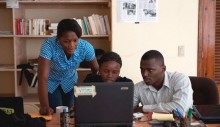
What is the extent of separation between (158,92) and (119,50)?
115cm

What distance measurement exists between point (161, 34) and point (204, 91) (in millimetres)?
1133

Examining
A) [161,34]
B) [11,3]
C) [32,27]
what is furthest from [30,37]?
[161,34]

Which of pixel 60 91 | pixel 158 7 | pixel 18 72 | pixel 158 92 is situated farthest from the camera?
pixel 18 72

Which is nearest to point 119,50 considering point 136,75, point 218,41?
point 136,75

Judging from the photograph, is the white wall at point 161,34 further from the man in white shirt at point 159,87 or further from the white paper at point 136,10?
the man in white shirt at point 159,87

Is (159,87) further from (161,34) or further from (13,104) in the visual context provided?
(161,34)

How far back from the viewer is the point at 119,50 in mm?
3248

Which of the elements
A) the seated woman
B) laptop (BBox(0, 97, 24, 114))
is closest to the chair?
the seated woman

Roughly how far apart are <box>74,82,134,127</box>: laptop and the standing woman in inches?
20.0

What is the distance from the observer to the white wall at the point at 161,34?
322 centimetres

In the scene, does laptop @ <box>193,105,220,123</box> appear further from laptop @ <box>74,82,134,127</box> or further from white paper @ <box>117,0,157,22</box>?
white paper @ <box>117,0,157,22</box>

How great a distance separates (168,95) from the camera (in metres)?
2.17

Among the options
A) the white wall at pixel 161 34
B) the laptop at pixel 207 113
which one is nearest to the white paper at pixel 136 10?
the white wall at pixel 161 34

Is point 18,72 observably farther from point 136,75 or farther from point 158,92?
point 158,92
